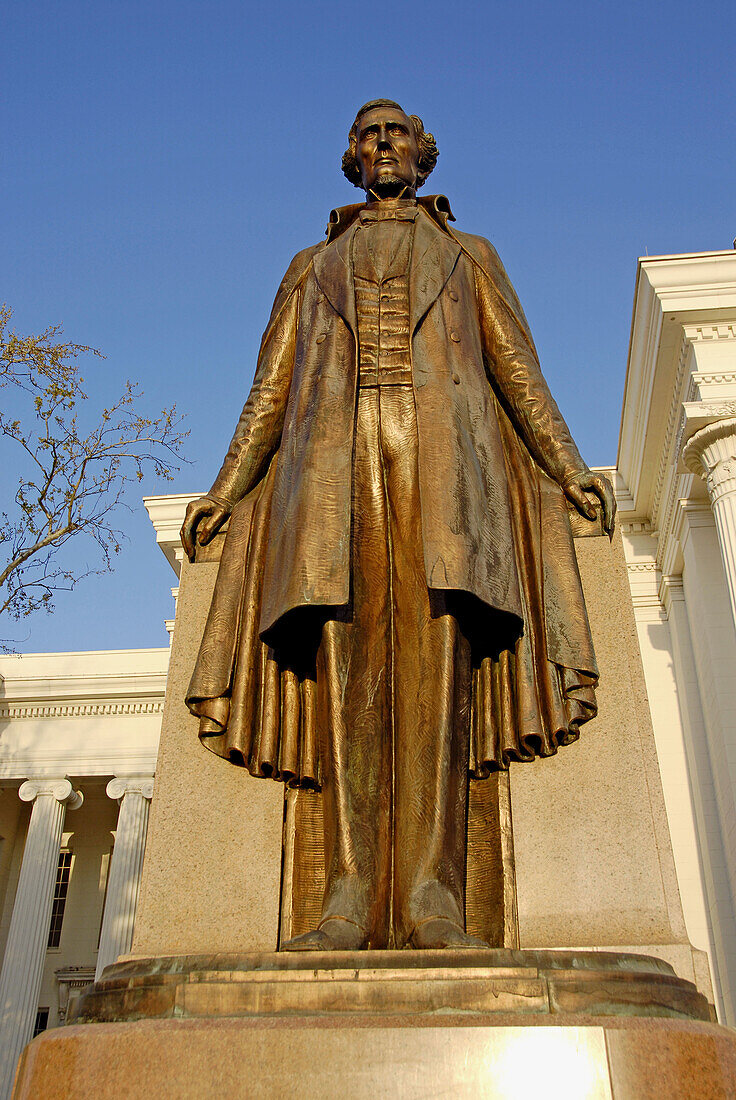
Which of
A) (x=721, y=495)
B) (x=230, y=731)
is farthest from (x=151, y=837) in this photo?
(x=721, y=495)

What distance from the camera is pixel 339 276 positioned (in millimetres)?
4520

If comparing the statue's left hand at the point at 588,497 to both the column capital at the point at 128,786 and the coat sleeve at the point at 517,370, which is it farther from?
the column capital at the point at 128,786

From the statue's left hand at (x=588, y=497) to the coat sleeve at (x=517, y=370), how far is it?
1.7 inches

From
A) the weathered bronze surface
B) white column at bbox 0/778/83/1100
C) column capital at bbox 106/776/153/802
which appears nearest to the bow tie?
the weathered bronze surface

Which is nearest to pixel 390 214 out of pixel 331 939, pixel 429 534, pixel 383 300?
pixel 383 300

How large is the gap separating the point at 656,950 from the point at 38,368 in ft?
36.5

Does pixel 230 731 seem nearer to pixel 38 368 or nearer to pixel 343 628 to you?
pixel 343 628

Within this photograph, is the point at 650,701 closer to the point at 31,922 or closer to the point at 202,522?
the point at 31,922

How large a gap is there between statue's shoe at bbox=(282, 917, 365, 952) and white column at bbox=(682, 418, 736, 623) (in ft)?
53.8

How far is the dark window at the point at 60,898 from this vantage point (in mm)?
34812

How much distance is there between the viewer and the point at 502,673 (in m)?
3.88

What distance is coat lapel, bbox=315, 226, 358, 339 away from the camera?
4.36m

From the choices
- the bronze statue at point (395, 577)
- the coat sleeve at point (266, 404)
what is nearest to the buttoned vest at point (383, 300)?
the bronze statue at point (395, 577)

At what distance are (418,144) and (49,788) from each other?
28.2m
